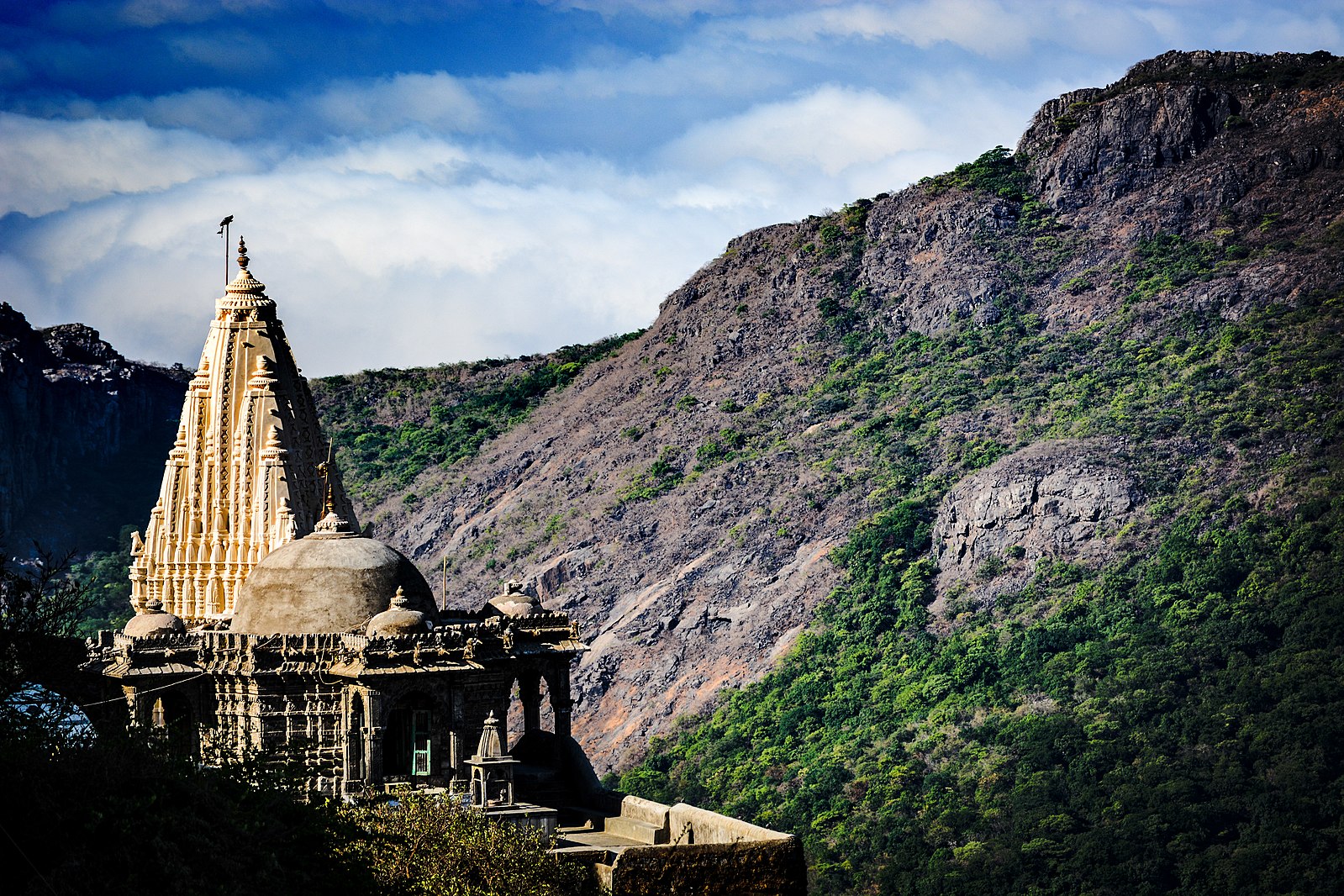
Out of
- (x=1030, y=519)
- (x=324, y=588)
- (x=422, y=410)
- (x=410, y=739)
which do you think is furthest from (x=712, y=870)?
(x=422, y=410)

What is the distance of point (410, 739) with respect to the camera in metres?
35.9

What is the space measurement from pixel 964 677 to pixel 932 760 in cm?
688

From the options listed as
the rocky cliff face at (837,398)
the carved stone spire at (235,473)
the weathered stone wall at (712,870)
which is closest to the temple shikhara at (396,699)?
the weathered stone wall at (712,870)

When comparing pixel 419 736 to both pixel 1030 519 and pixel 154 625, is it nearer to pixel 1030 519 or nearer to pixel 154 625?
pixel 154 625

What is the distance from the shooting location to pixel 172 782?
1035 inches

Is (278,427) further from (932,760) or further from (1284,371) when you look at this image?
(1284,371)

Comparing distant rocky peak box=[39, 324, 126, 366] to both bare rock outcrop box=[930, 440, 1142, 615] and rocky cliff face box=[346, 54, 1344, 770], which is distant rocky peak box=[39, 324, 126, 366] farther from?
bare rock outcrop box=[930, 440, 1142, 615]

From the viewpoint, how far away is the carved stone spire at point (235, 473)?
47.2 meters

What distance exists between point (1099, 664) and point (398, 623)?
65.1 meters

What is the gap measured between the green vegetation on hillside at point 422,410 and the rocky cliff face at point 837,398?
344 centimetres

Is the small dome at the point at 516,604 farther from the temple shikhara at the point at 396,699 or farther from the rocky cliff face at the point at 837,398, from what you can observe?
the rocky cliff face at the point at 837,398

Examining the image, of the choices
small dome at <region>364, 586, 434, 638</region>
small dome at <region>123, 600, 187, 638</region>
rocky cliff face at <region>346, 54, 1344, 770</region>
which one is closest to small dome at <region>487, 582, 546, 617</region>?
small dome at <region>364, 586, 434, 638</region>

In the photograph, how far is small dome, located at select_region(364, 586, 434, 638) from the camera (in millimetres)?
35438

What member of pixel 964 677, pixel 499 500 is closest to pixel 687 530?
pixel 499 500
